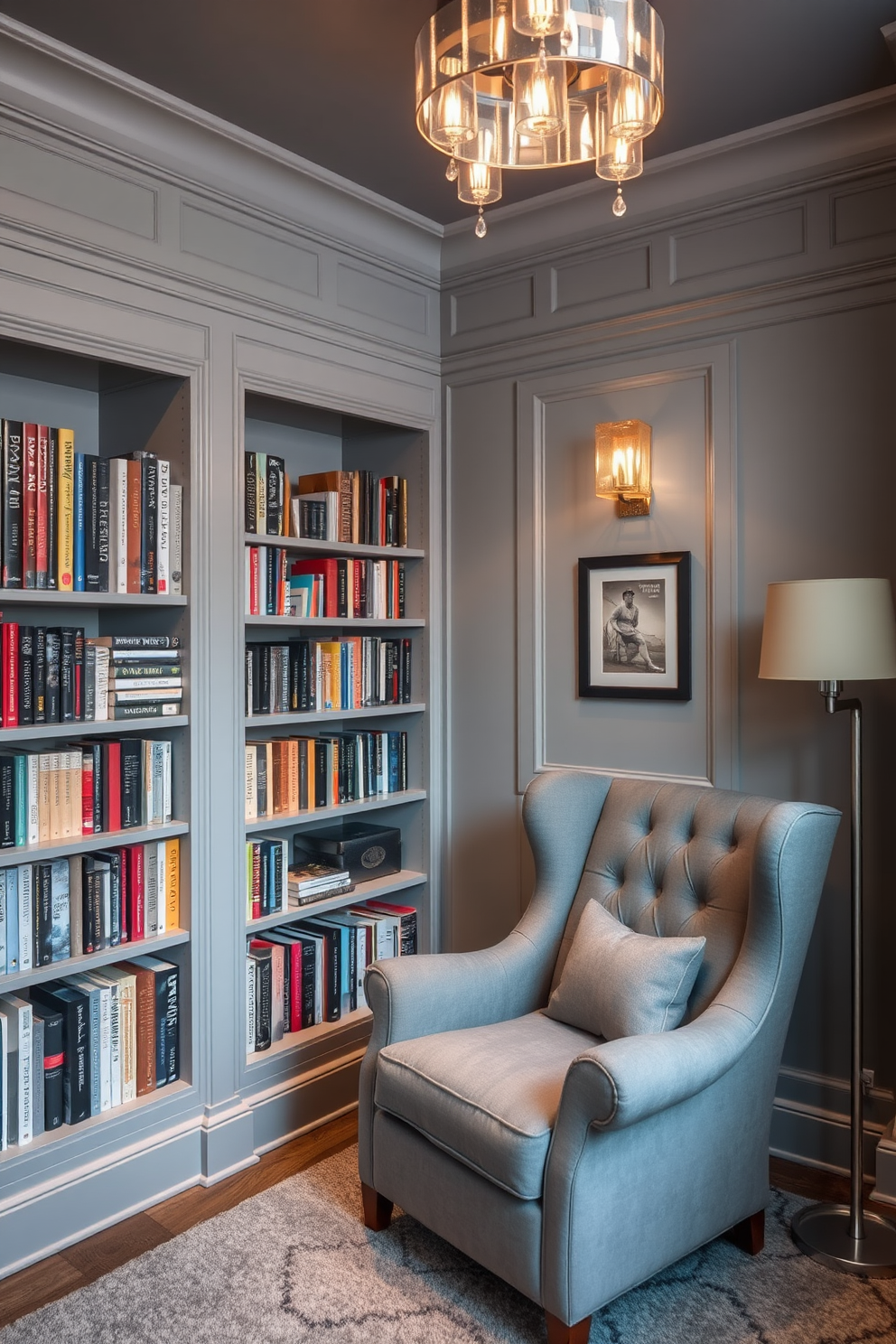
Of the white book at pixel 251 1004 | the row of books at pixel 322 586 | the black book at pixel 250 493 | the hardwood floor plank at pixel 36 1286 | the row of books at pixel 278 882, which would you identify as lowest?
the hardwood floor plank at pixel 36 1286

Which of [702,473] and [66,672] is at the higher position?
[702,473]

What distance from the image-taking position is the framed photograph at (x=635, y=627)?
2.89 meters

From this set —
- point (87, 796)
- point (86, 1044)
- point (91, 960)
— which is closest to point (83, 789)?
point (87, 796)

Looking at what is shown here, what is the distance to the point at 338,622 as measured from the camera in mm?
3084

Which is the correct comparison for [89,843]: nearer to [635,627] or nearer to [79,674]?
[79,674]

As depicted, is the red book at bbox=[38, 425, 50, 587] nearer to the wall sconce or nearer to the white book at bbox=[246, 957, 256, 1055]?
the white book at bbox=[246, 957, 256, 1055]

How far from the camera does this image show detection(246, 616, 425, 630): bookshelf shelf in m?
2.87

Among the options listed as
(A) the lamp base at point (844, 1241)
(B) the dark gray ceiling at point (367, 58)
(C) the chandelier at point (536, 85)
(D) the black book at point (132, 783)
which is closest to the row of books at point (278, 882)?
(D) the black book at point (132, 783)

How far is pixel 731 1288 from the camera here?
2.16m

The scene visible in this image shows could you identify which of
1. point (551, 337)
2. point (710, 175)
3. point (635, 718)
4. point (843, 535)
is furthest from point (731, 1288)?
point (710, 175)

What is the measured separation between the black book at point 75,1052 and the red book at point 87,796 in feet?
1.37

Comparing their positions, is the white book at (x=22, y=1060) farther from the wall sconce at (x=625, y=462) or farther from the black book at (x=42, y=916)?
the wall sconce at (x=625, y=462)

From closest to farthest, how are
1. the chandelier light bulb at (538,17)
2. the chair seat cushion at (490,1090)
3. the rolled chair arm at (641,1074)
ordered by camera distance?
the chandelier light bulb at (538,17) → the rolled chair arm at (641,1074) → the chair seat cushion at (490,1090)

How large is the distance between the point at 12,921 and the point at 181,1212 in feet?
2.85
